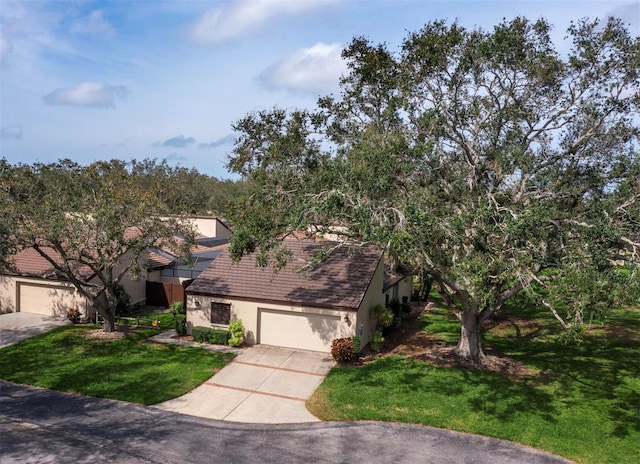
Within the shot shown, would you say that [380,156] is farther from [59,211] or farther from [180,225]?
[59,211]

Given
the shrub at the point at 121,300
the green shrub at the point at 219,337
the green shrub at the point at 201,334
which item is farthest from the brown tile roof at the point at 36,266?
the green shrub at the point at 219,337

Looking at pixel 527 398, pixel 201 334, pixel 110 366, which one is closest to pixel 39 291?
pixel 110 366

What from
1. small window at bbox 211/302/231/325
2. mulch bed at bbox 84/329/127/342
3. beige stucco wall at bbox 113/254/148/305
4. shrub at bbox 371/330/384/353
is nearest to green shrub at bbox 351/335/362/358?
shrub at bbox 371/330/384/353

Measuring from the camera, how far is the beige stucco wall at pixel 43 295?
26000 mm

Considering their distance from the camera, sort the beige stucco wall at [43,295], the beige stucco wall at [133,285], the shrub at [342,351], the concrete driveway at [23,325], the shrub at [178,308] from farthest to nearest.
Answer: the beige stucco wall at [133,285]
the beige stucco wall at [43,295]
the shrub at [178,308]
the concrete driveway at [23,325]
the shrub at [342,351]

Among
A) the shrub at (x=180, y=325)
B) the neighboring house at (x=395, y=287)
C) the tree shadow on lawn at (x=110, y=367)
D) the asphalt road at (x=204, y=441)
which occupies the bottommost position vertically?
the asphalt road at (x=204, y=441)

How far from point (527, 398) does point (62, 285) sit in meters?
24.7

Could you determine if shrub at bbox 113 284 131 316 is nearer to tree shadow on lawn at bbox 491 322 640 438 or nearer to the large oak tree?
the large oak tree

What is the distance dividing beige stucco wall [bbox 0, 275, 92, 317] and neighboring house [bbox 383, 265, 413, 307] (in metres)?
17.0

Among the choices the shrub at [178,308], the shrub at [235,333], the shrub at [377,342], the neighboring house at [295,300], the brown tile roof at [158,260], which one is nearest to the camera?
the neighboring house at [295,300]

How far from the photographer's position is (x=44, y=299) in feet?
87.7

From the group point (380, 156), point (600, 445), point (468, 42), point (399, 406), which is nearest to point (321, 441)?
point (399, 406)

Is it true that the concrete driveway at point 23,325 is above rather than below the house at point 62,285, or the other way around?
below

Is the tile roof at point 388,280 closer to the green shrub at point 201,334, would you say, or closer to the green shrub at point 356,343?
the green shrub at point 356,343
